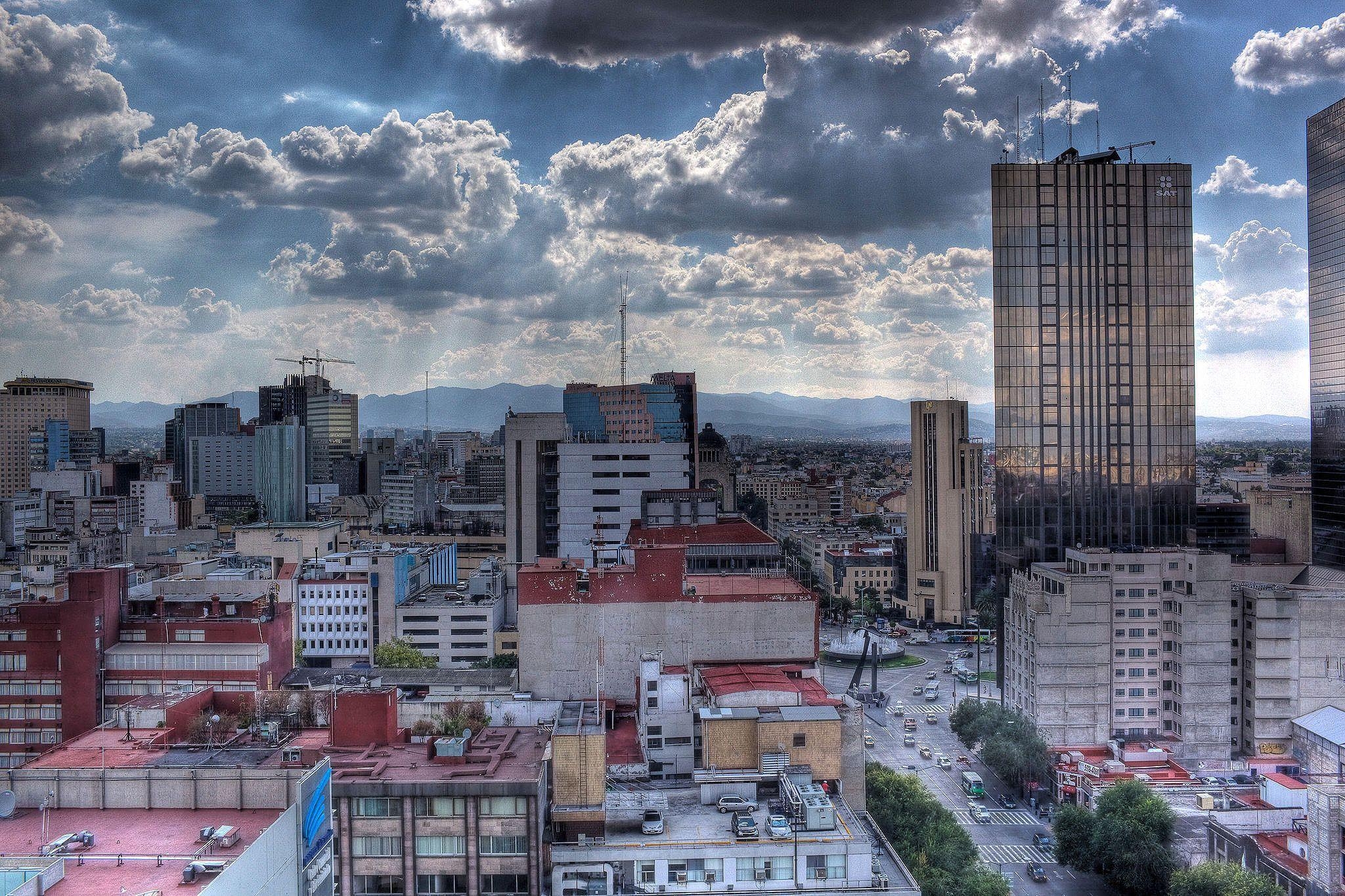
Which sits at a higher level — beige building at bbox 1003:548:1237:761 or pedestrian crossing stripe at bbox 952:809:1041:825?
beige building at bbox 1003:548:1237:761

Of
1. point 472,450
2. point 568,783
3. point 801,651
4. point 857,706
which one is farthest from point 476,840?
point 472,450

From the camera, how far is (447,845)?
14.3 meters

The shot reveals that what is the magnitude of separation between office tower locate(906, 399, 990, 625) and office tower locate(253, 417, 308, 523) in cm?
6239

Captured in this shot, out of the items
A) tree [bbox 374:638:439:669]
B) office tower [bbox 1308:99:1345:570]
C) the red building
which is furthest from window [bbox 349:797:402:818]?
office tower [bbox 1308:99:1345:570]

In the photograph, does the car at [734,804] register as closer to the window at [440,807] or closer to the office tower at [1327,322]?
the window at [440,807]

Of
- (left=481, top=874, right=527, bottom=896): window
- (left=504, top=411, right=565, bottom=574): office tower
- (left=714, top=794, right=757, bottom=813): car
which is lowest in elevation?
(left=481, top=874, right=527, bottom=896): window

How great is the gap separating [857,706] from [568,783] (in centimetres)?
741

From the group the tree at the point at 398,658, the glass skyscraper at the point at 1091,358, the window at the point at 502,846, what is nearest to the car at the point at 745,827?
the window at the point at 502,846

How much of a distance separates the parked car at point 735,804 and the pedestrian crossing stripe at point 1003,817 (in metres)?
12.7

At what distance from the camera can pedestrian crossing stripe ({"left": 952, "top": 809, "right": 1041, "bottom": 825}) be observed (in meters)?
27.2

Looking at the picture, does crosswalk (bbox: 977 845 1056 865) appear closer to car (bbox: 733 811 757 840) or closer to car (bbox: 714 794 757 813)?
car (bbox: 714 794 757 813)

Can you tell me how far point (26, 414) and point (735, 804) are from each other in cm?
9522

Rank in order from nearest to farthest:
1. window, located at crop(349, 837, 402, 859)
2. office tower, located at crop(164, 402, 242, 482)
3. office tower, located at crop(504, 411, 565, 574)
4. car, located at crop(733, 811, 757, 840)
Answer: window, located at crop(349, 837, 402, 859)
car, located at crop(733, 811, 757, 840)
office tower, located at crop(504, 411, 565, 574)
office tower, located at crop(164, 402, 242, 482)

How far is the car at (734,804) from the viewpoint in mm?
16562
